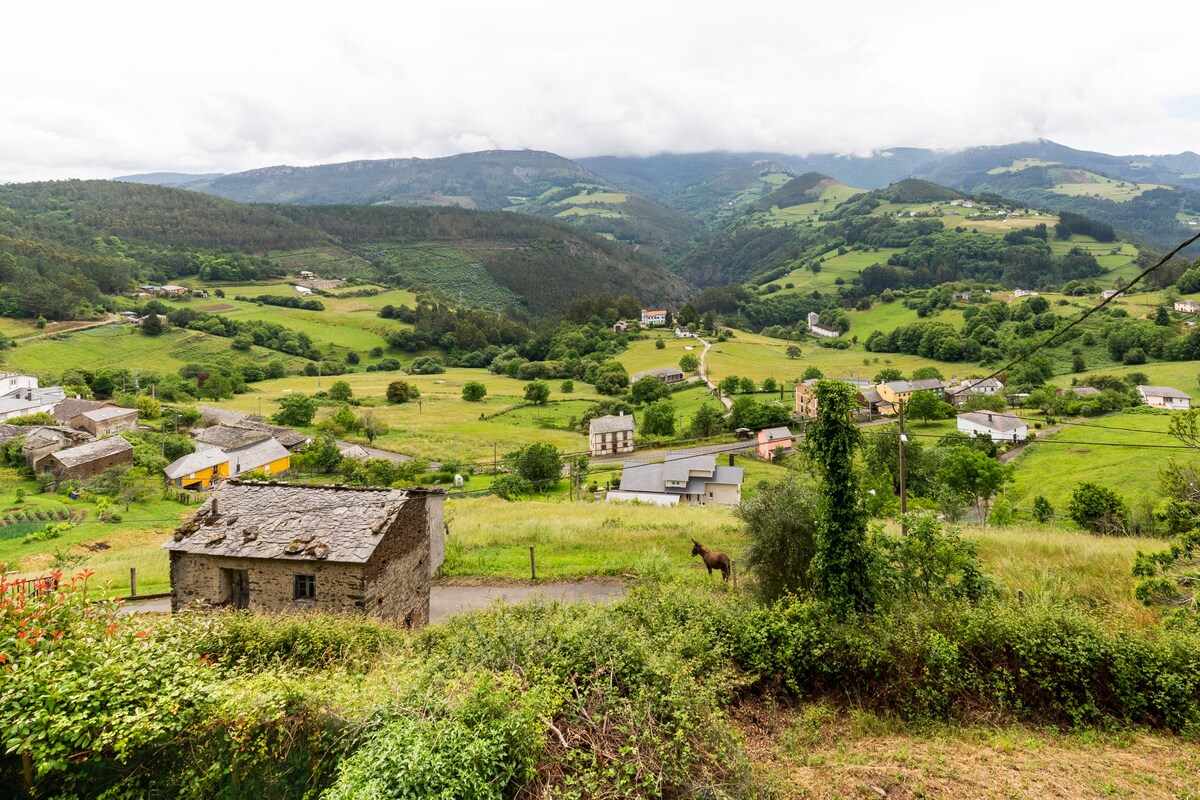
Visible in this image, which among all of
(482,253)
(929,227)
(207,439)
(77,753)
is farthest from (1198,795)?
(929,227)

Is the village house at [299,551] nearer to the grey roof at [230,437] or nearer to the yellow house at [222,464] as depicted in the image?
the yellow house at [222,464]

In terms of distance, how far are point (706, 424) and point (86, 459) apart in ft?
176

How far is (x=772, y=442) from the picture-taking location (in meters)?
54.8

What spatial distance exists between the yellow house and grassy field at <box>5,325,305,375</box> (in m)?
48.9

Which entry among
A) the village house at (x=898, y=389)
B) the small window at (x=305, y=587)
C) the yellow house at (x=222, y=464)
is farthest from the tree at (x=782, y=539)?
the village house at (x=898, y=389)

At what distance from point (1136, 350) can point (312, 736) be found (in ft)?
359

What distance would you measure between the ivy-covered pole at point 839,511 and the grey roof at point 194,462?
1857 inches

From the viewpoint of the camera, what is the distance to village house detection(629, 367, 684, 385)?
87500 mm

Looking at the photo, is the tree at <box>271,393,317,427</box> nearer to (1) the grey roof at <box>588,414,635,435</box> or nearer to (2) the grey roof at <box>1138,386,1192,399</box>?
(1) the grey roof at <box>588,414,635,435</box>

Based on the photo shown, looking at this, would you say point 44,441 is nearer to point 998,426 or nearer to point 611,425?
point 611,425

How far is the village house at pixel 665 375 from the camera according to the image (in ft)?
287

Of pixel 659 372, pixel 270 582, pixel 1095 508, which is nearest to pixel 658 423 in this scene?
pixel 659 372

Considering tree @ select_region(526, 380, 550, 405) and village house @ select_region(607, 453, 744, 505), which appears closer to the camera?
village house @ select_region(607, 453, 744, 505)

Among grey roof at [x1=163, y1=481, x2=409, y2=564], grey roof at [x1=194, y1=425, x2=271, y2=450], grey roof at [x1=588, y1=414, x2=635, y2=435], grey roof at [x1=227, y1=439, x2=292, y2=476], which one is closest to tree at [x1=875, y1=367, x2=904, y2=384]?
grey roof at [x1=588, y1=414, x2=635, y2=435]
